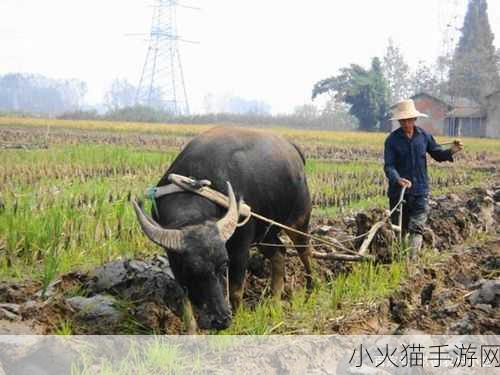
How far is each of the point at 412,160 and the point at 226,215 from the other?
2.46 m

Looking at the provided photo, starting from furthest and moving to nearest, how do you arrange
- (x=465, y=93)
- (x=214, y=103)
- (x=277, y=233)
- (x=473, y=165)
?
(x=214, y=103) < (x=465, y=93) < (x=473, y=165) < (x=277, y=233)

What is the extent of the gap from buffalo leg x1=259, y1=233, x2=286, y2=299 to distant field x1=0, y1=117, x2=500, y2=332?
1.44 metres

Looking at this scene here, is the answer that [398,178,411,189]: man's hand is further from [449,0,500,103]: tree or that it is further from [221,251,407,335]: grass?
[449,0,500,103]: tree

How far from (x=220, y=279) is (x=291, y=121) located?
4406 cm

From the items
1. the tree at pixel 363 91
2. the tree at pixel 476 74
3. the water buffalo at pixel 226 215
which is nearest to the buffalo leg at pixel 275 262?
the water buffalo at pixel 226 215

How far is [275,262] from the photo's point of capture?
17.6 feet

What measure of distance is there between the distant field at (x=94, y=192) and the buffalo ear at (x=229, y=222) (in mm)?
1478

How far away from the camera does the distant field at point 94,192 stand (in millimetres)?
5910

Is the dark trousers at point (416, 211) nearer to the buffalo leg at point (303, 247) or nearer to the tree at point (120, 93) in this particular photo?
the buffalo leg at point (303, 247)

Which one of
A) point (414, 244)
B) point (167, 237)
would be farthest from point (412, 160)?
point (167, 237)

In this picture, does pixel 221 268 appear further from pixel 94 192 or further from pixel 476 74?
pixel 476 74

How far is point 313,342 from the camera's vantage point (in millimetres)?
4023

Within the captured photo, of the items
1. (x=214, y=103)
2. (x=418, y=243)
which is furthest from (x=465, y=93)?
(x=214, y=103)

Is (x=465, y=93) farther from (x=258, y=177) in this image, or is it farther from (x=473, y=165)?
(x=258, y=177)
